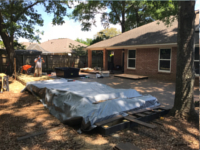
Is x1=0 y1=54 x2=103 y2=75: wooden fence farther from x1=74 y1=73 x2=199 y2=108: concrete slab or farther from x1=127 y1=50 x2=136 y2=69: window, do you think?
x1=74 y1=73 x2=199 y2=108: concrete slab

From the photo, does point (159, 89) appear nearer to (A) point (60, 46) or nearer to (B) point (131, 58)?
(B) point (131, 58)

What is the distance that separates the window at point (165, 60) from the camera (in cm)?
1258

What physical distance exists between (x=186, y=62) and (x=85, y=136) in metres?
3.39

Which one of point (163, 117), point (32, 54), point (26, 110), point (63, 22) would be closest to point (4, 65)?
point (32, 54)

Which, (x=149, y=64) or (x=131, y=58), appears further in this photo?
(x=131, y=58)

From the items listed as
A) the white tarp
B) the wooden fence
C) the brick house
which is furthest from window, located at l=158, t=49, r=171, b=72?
the wooden fence

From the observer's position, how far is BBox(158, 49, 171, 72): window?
12.6m

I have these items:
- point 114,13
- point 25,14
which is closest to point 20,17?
point 25,14

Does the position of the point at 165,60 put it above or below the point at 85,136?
above

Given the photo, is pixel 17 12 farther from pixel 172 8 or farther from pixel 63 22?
pixel 172 8

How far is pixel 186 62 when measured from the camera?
4789 millimetres

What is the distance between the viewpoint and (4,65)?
15.5 m

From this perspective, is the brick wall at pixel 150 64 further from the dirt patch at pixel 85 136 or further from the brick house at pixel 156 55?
the dirt patch at pixel 85 136

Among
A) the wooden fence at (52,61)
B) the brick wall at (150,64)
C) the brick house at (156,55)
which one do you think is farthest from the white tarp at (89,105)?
the wooden fence at (52,61)
